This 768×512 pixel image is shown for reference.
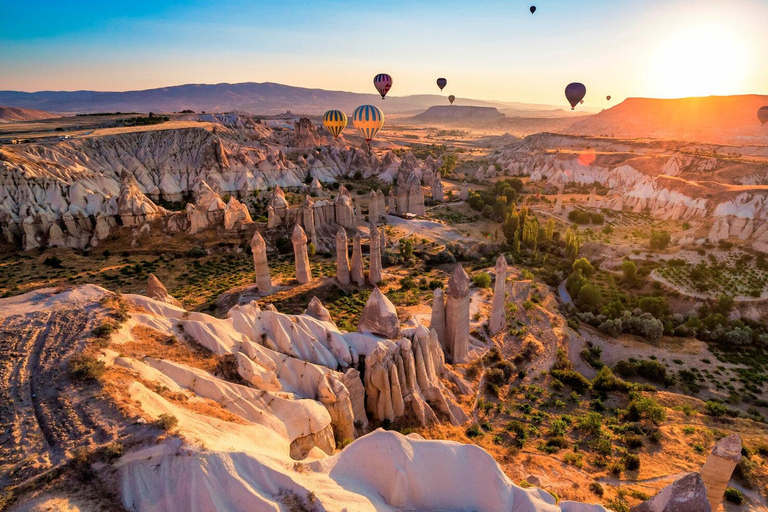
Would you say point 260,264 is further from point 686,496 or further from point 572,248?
point 572,248

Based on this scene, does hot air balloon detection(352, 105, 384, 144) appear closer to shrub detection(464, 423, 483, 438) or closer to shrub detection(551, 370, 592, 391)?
shrub detection(551, 370, 592, 391)

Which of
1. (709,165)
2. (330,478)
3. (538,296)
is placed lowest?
(538,296)

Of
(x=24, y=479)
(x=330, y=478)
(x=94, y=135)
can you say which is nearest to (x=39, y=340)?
(x=24, y=479)

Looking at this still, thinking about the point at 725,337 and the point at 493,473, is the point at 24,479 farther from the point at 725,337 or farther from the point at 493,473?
the point at 725,337

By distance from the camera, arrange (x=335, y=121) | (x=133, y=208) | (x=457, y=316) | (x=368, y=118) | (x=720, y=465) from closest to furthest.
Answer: (x=720, y=465) < (x=457, y=316) < (x=133, y=208) < (x=368, y=118) < (x=335, y=121)

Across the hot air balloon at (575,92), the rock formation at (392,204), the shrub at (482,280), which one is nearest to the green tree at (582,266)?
the shrub at (482,280)

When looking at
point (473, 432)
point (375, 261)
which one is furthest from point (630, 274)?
point (473, 432)

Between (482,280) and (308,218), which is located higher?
(308,218)
